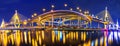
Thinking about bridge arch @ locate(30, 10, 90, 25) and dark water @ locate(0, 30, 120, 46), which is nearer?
dark water @ locate(0, 30, 120, 46)

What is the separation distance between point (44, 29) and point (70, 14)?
1.38m

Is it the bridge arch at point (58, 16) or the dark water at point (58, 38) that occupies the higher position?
the bridge arch at point (58, 16)

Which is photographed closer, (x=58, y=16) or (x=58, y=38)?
(x=58, y=38)

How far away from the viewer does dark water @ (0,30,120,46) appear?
1135 cm

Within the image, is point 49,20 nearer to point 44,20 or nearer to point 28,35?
point 44,20

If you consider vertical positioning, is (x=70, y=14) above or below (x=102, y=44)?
above

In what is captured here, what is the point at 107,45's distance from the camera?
10836mm

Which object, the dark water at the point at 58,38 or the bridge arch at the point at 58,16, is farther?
the bridge arch at the point at 58,16

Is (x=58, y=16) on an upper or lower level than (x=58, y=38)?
upper

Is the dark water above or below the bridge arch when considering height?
below

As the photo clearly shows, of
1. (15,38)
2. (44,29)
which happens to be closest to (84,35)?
(44,29)

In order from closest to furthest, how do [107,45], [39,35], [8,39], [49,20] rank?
1. [107,45]
2. [8,39]
3. [39,35]
4. [49,20]

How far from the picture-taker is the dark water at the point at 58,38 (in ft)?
37.2

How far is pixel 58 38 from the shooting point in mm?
13391
